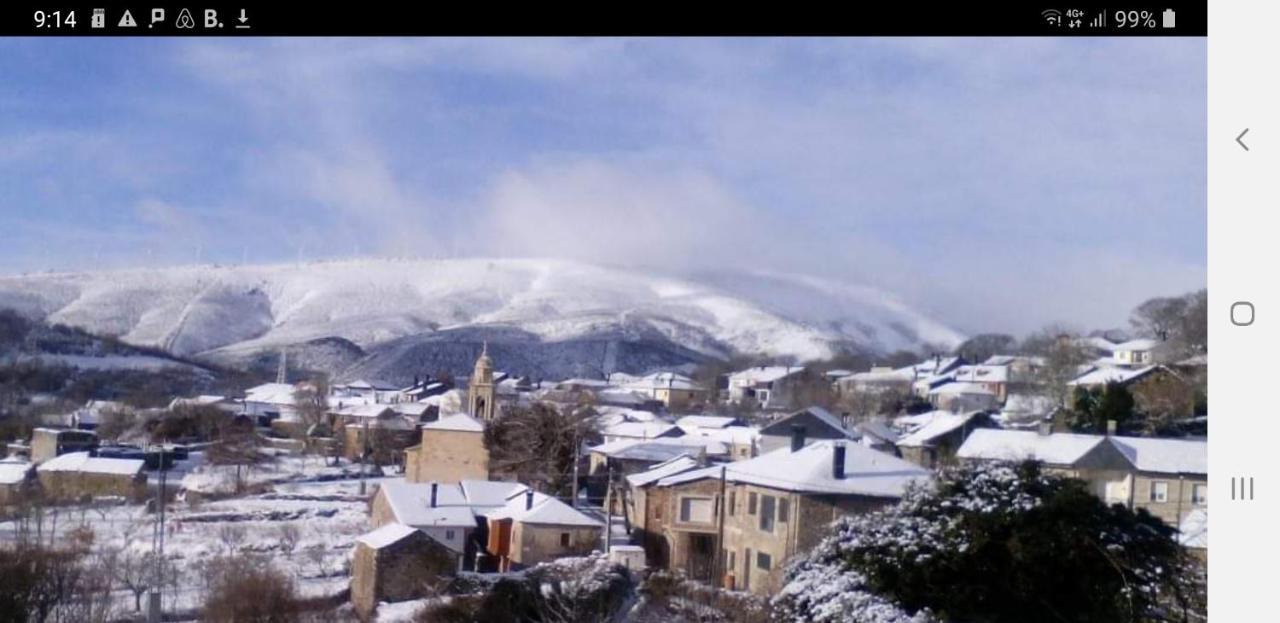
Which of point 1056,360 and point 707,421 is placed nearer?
point 1056,360

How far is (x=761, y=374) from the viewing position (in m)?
5.69

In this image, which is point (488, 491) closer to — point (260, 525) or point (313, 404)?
point (313, 404)

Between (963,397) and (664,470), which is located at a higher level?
(963,397)

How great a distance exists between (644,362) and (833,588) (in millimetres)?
1673

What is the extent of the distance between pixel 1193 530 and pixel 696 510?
2219 millimetres

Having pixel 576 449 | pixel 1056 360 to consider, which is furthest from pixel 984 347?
pixel 576 449

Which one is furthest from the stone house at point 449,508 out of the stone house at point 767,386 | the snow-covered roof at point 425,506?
the stone house at point 767,386

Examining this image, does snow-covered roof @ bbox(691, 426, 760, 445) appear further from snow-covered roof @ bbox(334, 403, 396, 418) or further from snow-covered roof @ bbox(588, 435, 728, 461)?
snow-covered roof @ bbox(334, 403, 396, 418)

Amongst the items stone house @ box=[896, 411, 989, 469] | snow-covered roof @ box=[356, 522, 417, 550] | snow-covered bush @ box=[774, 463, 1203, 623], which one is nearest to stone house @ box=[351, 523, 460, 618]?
snow-covered roof @ box=[356, 522, 417, 550]

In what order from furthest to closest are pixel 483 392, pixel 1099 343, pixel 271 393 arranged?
pixel 483 392 → pixel 271 393 → pixel 1099 343
